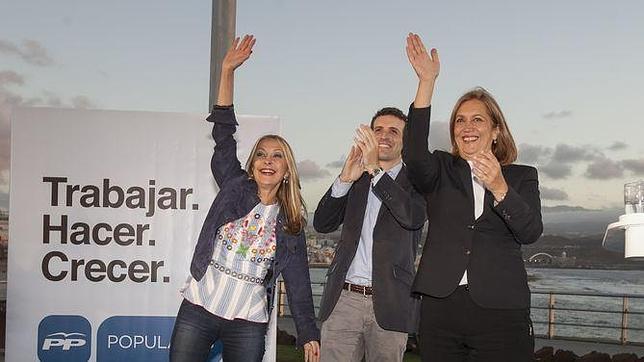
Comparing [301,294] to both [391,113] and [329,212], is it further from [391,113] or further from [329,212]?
[391,113]

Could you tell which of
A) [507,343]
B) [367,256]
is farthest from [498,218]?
[367,256]

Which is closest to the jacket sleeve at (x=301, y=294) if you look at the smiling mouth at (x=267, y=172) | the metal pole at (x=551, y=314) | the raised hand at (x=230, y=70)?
the smiling mouth at (x=267, y=172)

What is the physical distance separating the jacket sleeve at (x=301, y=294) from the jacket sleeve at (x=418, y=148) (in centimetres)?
74

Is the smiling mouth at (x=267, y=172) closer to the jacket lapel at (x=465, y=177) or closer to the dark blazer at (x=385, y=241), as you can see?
the dark blazer at (x=385, y=241)

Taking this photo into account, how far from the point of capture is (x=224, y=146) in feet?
10.6

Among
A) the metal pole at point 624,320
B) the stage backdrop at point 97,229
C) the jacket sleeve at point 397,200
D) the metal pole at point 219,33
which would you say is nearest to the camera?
the jacket sleeve at point 397,200

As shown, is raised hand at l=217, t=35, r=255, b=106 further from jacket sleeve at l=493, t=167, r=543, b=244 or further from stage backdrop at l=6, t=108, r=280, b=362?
jacket sleeve at l=493, t=167, r=543, b=244

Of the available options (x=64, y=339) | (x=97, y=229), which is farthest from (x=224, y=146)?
(x=64, y=339)

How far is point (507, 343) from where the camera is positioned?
8.14 ft

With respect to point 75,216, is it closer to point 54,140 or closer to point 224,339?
point 54,140

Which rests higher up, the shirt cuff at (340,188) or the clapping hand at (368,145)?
the clapping hand at (368,145)

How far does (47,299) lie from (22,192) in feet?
1.78

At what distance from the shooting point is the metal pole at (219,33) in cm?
417

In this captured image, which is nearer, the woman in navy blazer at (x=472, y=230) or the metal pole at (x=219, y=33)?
the woman in navy blazer at (x=472, y=230)
